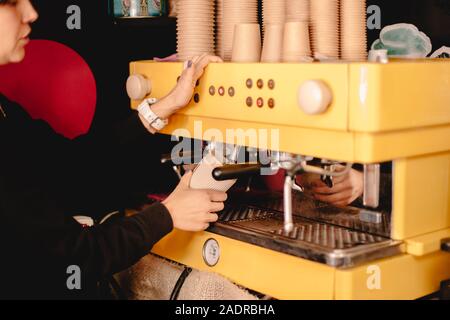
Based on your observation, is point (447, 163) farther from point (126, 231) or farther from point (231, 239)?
point (126, 231)

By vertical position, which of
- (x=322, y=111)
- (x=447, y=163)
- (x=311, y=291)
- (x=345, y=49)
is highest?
(x=345, y=49)

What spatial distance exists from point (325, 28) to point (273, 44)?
138mm

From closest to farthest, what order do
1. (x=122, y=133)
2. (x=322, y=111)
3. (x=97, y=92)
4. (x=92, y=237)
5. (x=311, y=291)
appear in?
(x=322, y=111), (x=311, y=291), (x=92, y=237), (x=122, y=133), (x=97, y=92)

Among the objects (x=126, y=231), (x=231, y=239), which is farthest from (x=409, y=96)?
(x=126, y=231)

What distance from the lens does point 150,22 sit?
2.03 meters

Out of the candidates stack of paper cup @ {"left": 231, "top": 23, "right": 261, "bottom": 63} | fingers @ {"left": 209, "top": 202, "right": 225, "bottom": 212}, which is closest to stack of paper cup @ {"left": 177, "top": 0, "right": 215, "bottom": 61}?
stack of paper cup @ {"left": 231, "top": 23, "right": 261, "bottom": 63}

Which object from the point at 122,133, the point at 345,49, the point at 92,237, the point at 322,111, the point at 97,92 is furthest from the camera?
the point at 97,92

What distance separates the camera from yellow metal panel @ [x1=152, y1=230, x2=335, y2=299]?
136 cm

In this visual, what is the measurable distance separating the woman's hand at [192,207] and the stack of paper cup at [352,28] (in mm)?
493

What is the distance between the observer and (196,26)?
65.7 inches

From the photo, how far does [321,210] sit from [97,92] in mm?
908

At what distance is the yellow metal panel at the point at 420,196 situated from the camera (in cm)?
137

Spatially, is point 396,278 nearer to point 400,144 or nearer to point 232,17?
point 400,144

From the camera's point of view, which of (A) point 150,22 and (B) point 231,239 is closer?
(B) point 231,239
